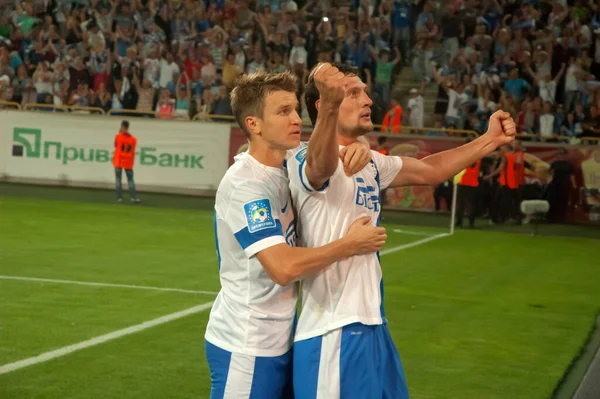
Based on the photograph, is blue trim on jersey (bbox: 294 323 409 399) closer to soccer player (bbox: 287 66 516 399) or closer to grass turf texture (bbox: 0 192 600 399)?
soccer player (bbox: 287 66 516 399)

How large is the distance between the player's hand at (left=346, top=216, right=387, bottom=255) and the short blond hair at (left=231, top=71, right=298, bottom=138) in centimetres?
69

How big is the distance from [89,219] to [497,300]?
1028cm

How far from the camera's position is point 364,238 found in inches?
162

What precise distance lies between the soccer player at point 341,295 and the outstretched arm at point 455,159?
0.63 meters

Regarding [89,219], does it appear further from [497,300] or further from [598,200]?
[598,200]

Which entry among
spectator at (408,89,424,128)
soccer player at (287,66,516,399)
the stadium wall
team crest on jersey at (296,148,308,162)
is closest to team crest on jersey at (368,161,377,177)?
soccer player at (287,66,516,399)

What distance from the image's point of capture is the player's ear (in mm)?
4383

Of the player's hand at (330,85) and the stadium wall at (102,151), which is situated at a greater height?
the player's hand at (330,85)

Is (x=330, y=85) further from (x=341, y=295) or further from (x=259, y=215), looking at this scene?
(x=341, y=295)

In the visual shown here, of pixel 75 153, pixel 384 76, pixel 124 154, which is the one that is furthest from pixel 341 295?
pixel 384 76

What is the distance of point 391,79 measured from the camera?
92.1 feet

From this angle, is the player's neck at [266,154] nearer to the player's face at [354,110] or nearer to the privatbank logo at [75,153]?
the player's face at [354,110]

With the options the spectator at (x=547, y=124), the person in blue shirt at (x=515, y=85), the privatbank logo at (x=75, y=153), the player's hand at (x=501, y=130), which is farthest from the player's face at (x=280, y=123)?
the person in blue shirt at (x=515, y=85)

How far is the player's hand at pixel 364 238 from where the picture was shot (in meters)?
4.10
